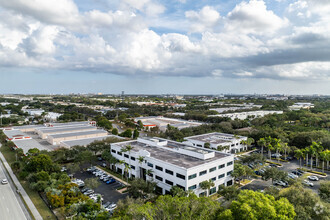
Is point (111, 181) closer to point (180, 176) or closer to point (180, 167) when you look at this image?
point (180, 176)

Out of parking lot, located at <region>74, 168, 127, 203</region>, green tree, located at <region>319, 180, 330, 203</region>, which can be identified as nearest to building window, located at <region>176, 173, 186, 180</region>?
parking lot, located at <region>74, 168, 127, 203</region>

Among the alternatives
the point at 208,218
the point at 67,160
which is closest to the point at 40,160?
the point at 67,160

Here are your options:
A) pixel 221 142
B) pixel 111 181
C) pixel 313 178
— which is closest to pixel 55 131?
pixel 111 181

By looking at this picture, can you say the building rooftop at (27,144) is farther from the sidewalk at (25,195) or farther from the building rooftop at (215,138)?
the building rooftop at (215,138)

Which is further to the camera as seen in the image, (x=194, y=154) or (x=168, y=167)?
(x=194, y=154)

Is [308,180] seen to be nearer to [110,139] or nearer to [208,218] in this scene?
[208,218]

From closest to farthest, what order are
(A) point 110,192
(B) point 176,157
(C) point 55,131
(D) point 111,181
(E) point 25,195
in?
(E) point 25,195 < (A) point 110,192 < (B) point 176,157 < (D) point 111,181 < (C) point 55,131
